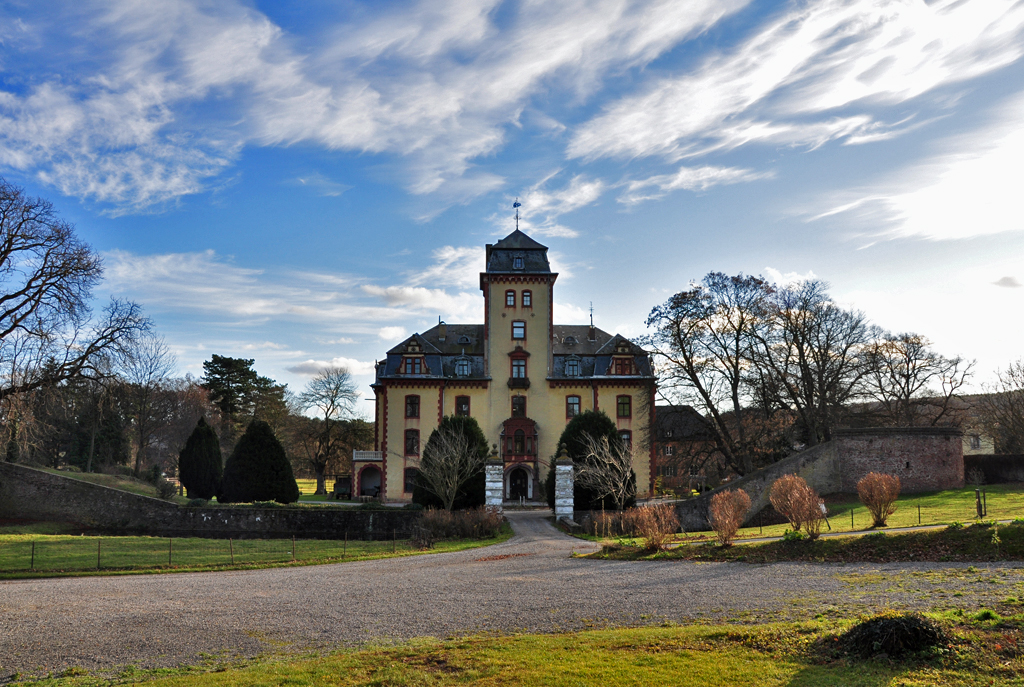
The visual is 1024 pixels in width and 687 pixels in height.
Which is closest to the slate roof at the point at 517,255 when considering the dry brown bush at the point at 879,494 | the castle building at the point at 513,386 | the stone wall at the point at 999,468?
the castle building at the point at 513,386

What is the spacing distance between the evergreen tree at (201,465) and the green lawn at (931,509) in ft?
97.1

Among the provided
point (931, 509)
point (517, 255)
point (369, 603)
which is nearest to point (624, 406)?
point (517, 255)

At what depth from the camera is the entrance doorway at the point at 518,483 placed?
4086 cm

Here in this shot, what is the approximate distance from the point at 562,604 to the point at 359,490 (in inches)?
1345

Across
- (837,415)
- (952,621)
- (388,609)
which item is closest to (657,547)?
(388,609)

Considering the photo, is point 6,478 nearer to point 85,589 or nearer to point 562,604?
point 85,589

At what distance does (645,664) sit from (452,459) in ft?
71.0

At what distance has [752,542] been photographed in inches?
644

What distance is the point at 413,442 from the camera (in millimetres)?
41156

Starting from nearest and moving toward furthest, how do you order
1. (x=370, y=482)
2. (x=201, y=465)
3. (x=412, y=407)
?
(x=201, y=465) < (x=412, y=407) < (x=370, y=482)

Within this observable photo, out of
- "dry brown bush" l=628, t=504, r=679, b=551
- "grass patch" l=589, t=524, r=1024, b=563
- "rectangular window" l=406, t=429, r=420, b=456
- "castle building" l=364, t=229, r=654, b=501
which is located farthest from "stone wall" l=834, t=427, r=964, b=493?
"rectangular window" l=406, t=429, r=420, b=456

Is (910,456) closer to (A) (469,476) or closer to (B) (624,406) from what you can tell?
(B) (624,406)

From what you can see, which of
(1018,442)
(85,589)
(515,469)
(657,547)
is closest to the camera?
(85,589)

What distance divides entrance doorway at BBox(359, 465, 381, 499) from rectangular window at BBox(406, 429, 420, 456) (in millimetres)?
3654
